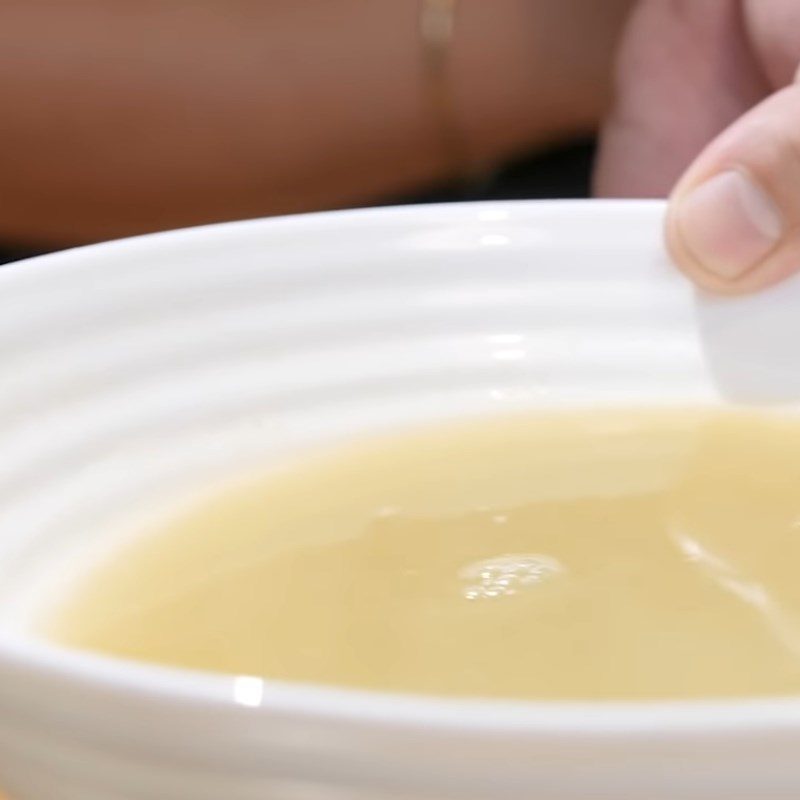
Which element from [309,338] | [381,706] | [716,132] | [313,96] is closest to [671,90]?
[716,132]

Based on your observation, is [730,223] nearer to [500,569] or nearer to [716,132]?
[500,569]

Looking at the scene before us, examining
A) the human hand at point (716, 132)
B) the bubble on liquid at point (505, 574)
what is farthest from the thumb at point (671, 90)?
the bubble on liquid at point (505, 574)

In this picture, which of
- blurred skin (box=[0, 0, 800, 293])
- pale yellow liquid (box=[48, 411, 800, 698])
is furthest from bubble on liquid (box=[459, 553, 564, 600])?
blurred skin (box=[0, 0, 800, 293])

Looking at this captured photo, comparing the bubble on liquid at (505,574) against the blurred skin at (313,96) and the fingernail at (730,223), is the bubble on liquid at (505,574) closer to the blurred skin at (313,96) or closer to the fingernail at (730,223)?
the fingernail at (730,223)

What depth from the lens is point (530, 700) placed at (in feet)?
0.87

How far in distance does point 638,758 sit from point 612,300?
298 mm

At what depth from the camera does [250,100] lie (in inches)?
27.8

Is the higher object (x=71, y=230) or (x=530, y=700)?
(x=530, y=700)

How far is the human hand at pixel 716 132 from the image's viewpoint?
0.42m

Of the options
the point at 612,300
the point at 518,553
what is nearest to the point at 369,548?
the point at 518,553

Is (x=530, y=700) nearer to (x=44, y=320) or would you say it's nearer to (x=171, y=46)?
(x=44, y=320)

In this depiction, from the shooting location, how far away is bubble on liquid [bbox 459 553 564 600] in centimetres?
33

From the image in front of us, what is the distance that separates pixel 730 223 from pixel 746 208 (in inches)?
0.5

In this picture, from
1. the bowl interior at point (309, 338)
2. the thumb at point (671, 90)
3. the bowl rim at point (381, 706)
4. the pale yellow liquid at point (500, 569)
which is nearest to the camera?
the bowl rim at point (381, 706)
